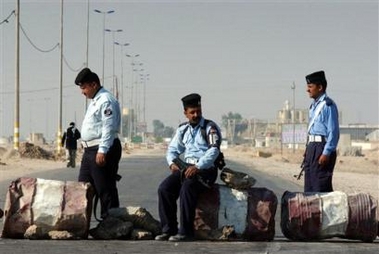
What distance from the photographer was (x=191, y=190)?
9.86 metres

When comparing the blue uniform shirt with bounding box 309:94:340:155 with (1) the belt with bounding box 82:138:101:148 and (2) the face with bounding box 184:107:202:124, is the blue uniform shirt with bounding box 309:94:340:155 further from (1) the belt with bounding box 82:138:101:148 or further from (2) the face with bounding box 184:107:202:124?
(1) the belt with bounding box 82:138:101:148

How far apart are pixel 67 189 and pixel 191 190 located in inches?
54.5

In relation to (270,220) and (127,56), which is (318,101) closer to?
(270,220)

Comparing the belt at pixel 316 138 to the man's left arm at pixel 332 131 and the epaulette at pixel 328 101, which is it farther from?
the epaulette at pixel 328 101

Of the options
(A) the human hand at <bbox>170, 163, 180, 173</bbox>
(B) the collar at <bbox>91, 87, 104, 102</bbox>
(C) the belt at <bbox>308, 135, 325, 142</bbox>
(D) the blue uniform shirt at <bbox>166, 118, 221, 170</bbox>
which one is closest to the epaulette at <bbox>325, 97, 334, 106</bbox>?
(C) the belt at <bbox>308, 135, 325, 142</bbox>

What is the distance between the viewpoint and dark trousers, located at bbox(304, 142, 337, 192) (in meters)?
10.3

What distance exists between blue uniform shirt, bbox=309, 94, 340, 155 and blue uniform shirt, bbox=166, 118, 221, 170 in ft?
3.96

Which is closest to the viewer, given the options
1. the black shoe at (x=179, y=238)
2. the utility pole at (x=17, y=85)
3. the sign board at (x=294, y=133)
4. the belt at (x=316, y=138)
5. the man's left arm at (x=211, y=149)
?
the black shoe at (x=179, y=238)

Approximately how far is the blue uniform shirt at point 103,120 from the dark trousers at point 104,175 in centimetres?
13

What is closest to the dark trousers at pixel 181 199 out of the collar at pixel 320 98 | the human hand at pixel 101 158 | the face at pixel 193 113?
the face at pixel 193 113

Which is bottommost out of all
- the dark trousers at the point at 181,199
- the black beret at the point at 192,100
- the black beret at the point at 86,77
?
the dark trousers at the point at 181,199

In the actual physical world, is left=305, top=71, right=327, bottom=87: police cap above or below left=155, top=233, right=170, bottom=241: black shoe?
above

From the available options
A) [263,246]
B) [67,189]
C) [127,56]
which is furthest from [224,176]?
[127,56]

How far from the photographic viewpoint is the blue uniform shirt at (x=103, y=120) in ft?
33.6
